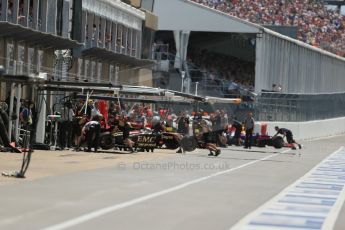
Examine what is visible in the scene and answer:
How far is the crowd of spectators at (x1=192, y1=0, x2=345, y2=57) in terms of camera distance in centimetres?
5741

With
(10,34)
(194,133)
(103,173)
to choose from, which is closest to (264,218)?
(103,173)

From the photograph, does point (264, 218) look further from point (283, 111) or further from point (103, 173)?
point (283, 111)

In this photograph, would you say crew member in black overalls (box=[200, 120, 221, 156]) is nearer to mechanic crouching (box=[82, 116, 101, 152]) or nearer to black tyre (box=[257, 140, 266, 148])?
mechanic crouching (box=[82, 116, 101, 152])

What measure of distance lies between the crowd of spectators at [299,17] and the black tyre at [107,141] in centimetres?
3248

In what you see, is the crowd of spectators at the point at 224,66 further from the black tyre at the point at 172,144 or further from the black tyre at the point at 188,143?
the black tyre at the point at 188,143

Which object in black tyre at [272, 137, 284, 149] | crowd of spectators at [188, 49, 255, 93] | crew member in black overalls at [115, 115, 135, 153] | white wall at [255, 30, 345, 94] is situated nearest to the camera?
crew member in black overalls at [115, 115, 135, 153]

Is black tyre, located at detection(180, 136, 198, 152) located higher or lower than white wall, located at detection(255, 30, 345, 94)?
lower

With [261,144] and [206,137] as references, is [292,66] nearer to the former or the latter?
[261,144]

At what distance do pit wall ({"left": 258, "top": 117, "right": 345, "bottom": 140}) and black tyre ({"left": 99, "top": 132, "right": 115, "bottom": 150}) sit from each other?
1695 cm

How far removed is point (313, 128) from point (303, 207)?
34959 mm

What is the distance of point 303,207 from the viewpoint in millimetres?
12477

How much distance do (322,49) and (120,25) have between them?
21.5 meters

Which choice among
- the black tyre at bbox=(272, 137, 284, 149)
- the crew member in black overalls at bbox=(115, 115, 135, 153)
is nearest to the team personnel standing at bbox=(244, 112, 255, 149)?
the black tyre at bbox=(272, 137, 284, 149)

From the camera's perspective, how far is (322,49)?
187 ft
